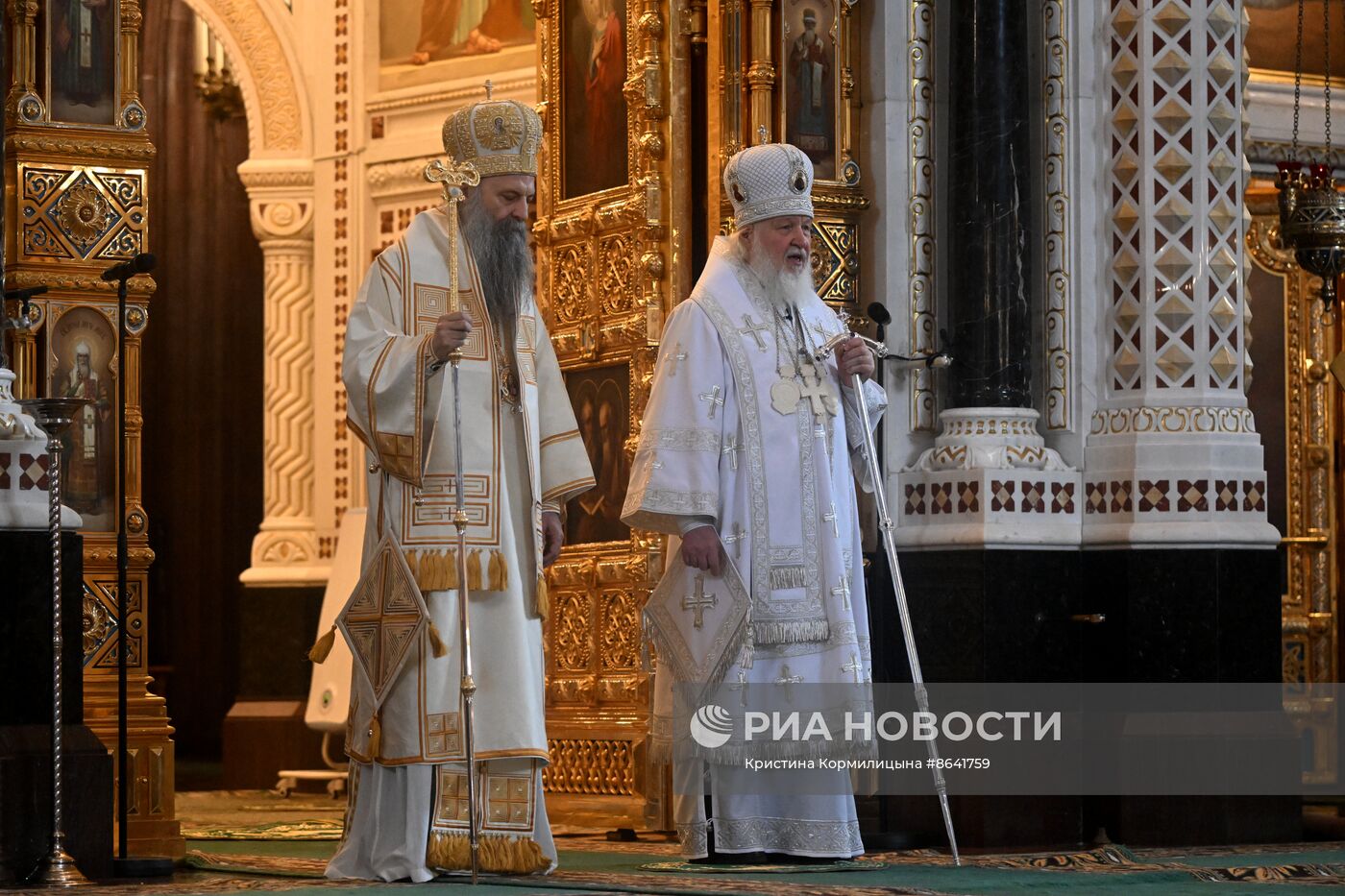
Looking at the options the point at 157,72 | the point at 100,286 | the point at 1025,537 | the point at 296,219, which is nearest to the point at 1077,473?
the point at 1025,537

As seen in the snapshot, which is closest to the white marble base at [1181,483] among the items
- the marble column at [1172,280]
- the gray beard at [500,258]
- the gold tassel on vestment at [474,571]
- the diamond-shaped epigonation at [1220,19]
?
the marble column at [1172,280]

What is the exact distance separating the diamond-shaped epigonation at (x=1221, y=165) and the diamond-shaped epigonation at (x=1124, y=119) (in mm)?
335

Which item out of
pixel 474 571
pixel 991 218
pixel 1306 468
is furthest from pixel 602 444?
→ pixel 1306 468

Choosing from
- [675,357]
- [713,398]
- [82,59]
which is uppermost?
[82,59]

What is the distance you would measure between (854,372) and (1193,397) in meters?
1.91

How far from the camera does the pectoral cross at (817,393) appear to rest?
7.88 m

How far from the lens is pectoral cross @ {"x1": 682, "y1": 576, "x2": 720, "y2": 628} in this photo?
25.3 ft

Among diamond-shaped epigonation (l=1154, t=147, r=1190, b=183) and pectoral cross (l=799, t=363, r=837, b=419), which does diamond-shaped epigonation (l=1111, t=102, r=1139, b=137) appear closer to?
diamond-shaped epigonation (l=1154, t=147, r=1190, b=183)

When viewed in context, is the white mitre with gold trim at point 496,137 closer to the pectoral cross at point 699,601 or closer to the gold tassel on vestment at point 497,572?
the gold tassel on vestment at point 497,572

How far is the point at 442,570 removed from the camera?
7.15 metres

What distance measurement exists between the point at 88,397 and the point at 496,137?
76.6 inches

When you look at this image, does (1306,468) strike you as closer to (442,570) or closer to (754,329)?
(754,329)

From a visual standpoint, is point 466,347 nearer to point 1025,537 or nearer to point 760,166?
point 760,166

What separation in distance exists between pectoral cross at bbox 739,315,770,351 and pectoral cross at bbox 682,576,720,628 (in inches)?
31.7
